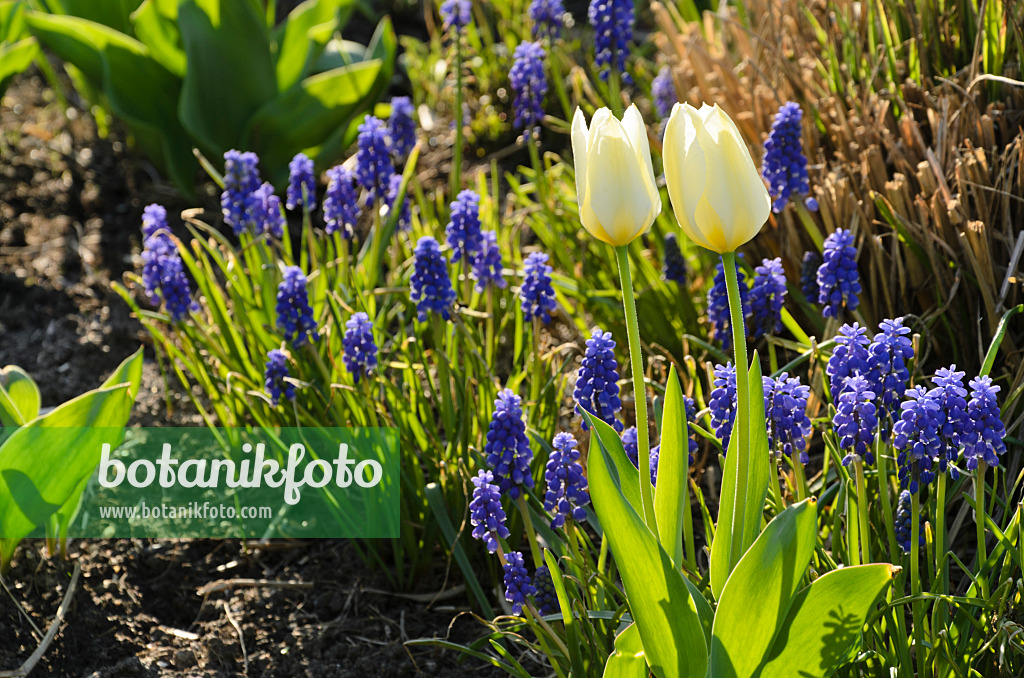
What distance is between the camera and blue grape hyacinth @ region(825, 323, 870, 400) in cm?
160

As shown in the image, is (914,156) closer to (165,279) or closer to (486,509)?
(486,509)

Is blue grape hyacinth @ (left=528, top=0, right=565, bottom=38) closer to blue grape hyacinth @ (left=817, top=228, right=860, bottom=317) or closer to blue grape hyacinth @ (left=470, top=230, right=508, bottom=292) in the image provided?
blue grape hyacinth @ (left=470, top=230, right=508, bottom=292)

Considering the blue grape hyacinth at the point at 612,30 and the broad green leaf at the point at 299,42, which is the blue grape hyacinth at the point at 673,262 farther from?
the broad green leaf at the point at 299,42

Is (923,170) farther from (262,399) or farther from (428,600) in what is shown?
(262,399)

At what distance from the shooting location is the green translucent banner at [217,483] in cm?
235

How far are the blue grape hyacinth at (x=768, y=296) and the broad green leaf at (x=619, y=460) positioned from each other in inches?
32.7

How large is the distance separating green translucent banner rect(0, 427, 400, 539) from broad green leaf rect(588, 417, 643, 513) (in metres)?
0.97

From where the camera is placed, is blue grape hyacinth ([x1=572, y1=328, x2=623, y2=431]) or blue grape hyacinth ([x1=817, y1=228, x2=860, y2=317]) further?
blue grape hyacinth ([x1=817, y1=228, x2=860, y2=317])

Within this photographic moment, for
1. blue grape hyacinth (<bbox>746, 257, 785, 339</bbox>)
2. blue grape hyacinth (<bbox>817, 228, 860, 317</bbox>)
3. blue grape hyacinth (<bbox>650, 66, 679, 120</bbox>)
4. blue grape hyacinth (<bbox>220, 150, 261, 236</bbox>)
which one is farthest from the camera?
blue grape hyacinth (<bbox>650, 66, 679, 120</bbox>)

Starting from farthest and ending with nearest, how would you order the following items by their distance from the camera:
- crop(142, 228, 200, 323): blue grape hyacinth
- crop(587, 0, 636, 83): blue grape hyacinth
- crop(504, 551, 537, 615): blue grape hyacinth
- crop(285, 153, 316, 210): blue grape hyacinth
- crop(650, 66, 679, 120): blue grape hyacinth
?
crop(650, 66, 679, 120): blue grape hyacinth → crop(587, 0, 636, 83): blue grape hyacinth → crop(285, 153, 316, 210): blue grape hyacinth → crop(142, 228, 200, 323): blue grape hyacinth → crop(504, 551, 537, 615): blue grape hyacinth

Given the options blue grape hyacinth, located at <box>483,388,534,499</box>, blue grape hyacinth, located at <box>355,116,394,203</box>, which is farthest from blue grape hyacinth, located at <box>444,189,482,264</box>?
blue grape hyacinth, located at <box>483,388,534,499</box>

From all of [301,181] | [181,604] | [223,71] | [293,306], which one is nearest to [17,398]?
[181,604]

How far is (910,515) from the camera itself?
180 centimetres

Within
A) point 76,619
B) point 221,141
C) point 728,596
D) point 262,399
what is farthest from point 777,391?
point 221,141
